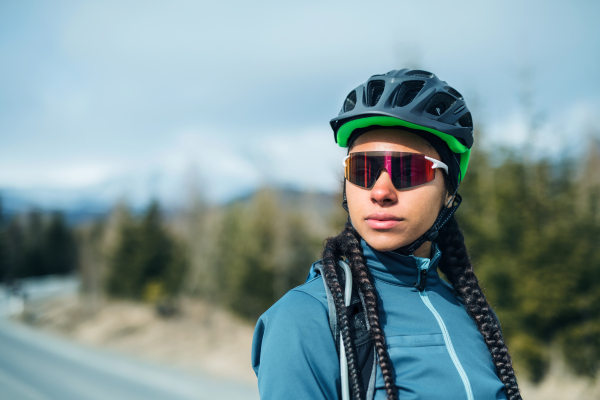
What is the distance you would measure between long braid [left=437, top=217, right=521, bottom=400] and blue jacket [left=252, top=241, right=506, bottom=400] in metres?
0.03

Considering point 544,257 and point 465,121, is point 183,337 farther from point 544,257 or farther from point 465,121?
point 465,121

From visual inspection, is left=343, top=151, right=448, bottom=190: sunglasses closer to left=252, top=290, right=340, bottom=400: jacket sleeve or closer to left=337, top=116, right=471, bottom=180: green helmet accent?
left=337, top=116, right=471, bottom=180: green helmet accent

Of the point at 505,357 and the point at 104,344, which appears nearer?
the point at 505,357

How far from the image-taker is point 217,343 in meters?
12.0

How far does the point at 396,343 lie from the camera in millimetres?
1093

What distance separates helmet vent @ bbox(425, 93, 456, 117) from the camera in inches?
53.9

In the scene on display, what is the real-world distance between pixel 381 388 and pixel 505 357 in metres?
0.53

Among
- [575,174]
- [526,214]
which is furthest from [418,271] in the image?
[575,174]

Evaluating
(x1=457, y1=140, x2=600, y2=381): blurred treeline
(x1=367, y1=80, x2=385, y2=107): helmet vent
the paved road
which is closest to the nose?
(x1=367, y1=80, x2=385, y2=107): helmet vent

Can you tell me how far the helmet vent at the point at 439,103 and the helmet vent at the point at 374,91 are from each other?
0.55 ft

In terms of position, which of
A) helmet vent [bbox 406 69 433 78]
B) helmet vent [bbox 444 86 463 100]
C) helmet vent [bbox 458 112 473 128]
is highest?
helmet vent [bbox 406 69 433 78]

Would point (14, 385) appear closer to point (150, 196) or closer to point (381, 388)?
point (381, 388)

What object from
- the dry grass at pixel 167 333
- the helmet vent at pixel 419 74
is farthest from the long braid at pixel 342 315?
the dry grass at pixel 167 333

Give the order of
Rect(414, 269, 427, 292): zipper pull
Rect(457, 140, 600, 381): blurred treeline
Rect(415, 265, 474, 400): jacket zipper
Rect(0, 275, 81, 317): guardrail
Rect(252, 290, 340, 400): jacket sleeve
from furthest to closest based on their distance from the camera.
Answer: Rect(0, 275, 81, 317): guardrail → Rect(457, 140, 600, 381): blurred treeline → Rect(414, 269, 427, 292): zipper pull → Rect(415, 265, 474, 400): jacket zipper → Rect(252, 290, 340, 400): jacket sleeve
